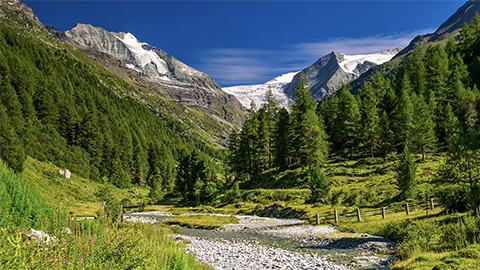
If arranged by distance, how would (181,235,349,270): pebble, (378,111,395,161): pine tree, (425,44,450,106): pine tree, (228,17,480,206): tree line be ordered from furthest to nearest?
(425,44,450,106): pine tree
(378,111,395,161): pine tree
(228,17,480,206): tree line
(181,235,349,270): pebble

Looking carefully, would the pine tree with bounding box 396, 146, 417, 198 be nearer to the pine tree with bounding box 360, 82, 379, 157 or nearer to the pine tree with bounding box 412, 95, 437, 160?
the pine tree with bounding box 412, 95, 437, 160

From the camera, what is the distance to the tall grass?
6855 millimetres

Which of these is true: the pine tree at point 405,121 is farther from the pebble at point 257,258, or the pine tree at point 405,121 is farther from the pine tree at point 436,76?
the pebble at point 257,258

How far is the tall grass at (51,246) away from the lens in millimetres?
Answer: 6855

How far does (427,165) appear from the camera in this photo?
2085 inches

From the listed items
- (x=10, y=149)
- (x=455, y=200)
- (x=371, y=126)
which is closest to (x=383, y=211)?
(x=455, y=200)

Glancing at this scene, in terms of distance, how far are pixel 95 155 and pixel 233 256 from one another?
10767 centimetres

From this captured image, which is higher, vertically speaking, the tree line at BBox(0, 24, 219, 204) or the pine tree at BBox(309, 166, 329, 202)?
the tree line at BBox(0, 24, 219, 204)

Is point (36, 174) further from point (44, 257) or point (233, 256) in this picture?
point (44, 257)

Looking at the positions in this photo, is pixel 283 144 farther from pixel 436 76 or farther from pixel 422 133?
pixel 436 76

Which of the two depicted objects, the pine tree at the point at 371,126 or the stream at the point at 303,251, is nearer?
the stream at the point at 303,251

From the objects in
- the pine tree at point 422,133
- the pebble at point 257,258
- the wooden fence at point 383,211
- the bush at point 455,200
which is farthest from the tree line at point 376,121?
the pebble at point 257,258

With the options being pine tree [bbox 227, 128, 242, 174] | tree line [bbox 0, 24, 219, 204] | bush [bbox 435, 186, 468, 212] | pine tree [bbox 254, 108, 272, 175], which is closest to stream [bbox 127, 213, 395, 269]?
bush [bbox 435, 186, 468, 212]

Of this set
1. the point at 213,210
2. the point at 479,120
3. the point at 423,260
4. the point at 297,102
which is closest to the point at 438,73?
the point at 479,120
